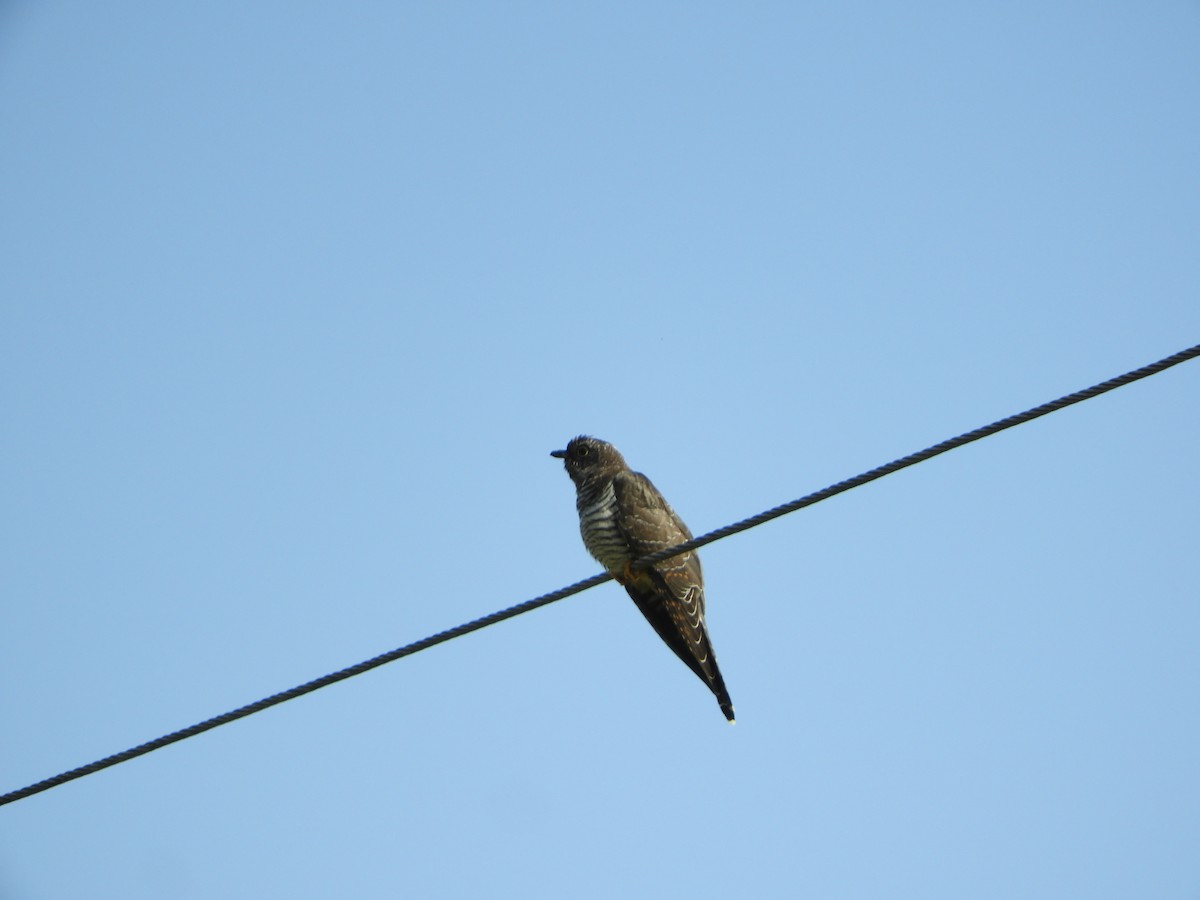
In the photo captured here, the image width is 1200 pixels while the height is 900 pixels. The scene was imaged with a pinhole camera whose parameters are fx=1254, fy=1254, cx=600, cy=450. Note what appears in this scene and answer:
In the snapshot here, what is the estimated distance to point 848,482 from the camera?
456 cm

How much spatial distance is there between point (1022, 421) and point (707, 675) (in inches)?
131

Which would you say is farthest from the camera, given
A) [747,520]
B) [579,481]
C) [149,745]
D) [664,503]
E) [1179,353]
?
[579,481]

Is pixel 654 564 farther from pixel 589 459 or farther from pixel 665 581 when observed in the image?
pixel 589 459

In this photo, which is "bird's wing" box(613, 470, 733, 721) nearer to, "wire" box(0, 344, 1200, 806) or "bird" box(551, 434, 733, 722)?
"bird" box(551, 434, 733, 722)

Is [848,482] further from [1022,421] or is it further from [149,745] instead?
[149,745]

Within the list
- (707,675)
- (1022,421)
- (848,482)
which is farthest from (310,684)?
(707,675)

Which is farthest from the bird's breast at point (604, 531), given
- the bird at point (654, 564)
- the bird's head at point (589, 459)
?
the bird's head at point (589, 459)

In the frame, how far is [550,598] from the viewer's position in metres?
4.92

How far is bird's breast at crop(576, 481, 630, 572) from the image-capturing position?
761 cm

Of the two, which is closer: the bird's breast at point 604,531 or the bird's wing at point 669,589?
the bird's wing at point 669,589

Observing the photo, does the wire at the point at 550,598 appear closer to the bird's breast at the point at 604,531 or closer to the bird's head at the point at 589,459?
the bird's breast at the point at 604,531

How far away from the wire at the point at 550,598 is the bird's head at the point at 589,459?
11.7ft

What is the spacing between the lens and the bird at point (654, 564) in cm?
729

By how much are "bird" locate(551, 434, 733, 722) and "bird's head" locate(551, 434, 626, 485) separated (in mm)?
355
